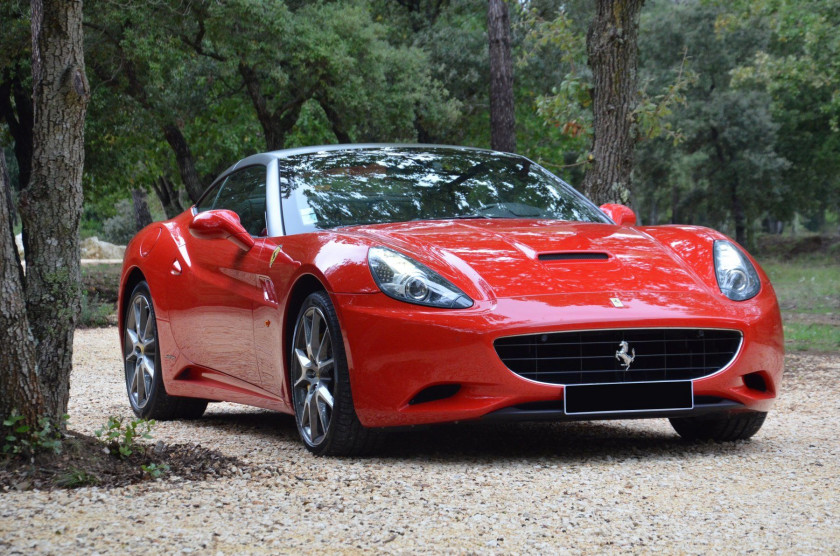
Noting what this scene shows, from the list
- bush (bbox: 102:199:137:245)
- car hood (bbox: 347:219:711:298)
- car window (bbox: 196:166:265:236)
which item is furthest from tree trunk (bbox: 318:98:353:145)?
bush (bbox: 102:199:137:245)

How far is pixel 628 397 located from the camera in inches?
185

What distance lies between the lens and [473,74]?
109 ft

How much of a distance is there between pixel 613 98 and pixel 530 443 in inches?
229

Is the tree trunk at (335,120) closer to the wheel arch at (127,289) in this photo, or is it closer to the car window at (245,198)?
the wheel arch at (127,289)

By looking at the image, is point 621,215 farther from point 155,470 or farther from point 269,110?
point 269,110

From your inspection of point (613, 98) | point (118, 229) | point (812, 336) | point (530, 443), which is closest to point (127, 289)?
point (530, 443)

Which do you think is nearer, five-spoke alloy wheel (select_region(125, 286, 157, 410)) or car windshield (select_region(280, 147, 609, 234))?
car windshield (select_region(280, 147, 609, 234))

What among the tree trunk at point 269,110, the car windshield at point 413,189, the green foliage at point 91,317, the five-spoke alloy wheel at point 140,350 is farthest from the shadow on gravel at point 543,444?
the tree trunk at point 269,110

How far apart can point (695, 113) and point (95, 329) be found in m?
35.4

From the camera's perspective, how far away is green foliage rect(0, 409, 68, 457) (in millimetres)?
4172

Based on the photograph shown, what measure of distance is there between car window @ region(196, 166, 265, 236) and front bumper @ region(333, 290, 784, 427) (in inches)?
52.0

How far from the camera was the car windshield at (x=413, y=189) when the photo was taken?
5.58 m

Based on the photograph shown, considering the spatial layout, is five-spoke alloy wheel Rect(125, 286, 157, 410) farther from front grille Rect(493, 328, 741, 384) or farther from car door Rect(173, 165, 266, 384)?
front grille Rect(493, 328, 741, 384)

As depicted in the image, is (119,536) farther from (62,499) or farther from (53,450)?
(53,450)
